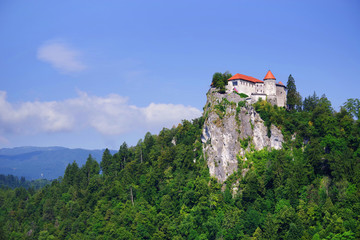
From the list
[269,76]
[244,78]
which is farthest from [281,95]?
[244,78]

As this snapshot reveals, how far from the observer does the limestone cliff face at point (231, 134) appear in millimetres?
81688

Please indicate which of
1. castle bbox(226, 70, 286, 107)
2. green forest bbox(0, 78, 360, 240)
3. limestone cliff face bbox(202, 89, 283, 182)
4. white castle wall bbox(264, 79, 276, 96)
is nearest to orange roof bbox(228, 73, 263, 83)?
castle bbox(226, 70, 286, 107)

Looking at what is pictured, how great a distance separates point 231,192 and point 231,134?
12.9 m

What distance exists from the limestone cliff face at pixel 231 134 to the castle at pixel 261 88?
9.00 feet

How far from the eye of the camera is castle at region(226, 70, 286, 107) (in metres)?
85.6

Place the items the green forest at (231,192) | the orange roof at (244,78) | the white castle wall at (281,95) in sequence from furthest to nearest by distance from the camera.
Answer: the orange roof at (244,78) → the white castle wall at (281,95) → the green forest at (231,192)

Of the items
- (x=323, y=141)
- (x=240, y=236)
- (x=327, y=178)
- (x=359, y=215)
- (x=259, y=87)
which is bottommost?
(x=240, y=236)

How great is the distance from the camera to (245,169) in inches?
3142

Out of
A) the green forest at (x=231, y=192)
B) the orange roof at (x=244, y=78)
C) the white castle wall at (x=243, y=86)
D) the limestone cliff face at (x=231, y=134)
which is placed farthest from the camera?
the orange roof at (x=244, y=78)

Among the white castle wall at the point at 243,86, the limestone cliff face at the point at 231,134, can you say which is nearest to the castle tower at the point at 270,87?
the white castle wall at the point at 243,86

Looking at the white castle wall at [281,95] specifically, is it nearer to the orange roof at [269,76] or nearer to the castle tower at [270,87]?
the castle tower at [270,87]

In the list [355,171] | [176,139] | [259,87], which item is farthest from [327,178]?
[176,139]

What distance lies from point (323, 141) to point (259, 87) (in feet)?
65.5

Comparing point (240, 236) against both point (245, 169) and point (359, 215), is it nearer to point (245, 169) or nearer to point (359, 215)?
point (245, 169)
